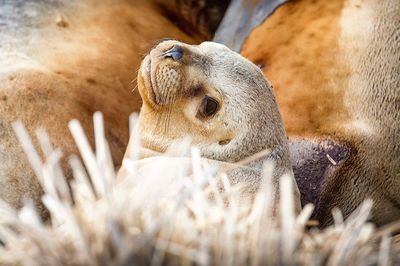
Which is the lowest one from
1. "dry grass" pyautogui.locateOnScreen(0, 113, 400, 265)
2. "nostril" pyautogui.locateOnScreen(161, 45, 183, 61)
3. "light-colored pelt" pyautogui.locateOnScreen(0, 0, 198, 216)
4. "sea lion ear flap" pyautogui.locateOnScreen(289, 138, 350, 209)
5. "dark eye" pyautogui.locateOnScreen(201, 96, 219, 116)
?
"light-colored pelt" pyautogui.locateOnScreen(0, 0, 198, 216)

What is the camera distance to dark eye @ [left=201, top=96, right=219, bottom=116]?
2467 mm

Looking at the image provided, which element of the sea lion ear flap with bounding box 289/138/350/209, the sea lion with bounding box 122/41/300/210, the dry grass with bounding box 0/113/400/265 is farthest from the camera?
the sea lion ear flap with bounding box 289/138/350/209

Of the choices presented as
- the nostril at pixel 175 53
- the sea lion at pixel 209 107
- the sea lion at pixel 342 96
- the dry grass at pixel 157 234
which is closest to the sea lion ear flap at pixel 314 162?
the sea lion at pixel 342 96

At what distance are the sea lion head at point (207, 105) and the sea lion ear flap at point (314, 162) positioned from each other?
35cm

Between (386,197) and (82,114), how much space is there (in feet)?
3.60

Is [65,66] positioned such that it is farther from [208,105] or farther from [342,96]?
[342,96]

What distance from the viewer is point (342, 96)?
2.94 meters

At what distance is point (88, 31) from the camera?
3400 millimetres

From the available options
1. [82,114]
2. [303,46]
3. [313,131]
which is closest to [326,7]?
[303,46]

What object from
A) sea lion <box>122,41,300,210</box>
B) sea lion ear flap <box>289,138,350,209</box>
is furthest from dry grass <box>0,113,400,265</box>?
sea lion ear flap <box>289,138,350,209</box>

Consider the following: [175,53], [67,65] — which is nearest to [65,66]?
[67,65]

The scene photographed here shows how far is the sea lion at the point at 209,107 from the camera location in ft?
7.92

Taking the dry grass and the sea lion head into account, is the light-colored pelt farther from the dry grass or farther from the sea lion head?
the dry grass

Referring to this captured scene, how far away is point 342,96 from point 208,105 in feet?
2.19
